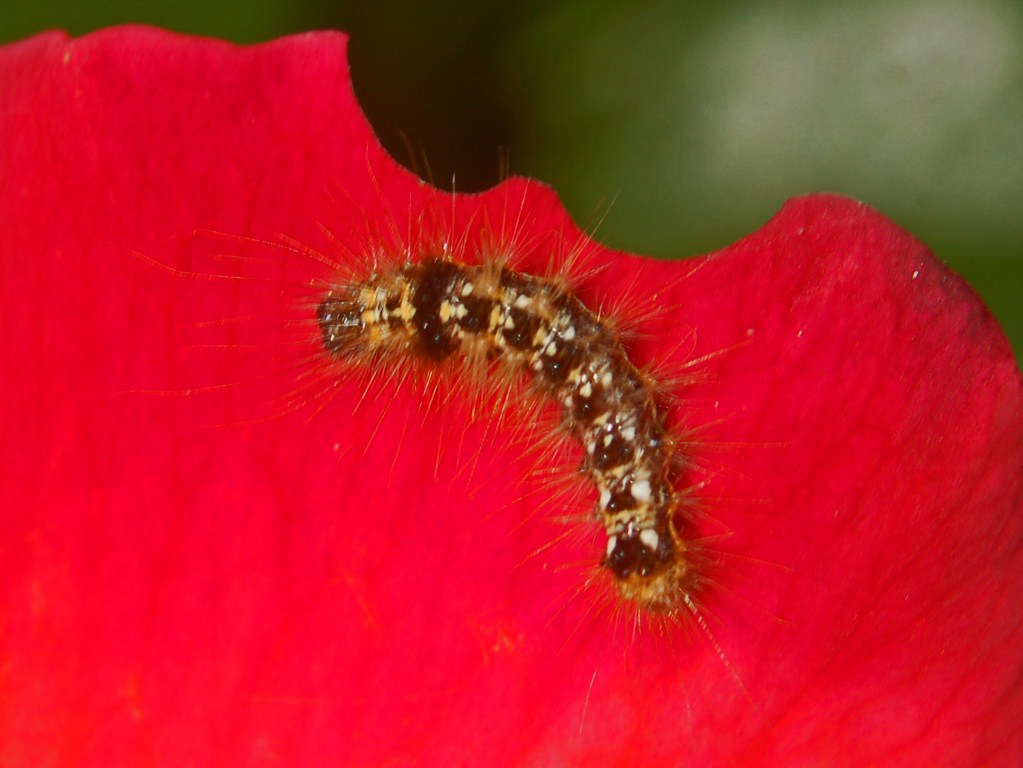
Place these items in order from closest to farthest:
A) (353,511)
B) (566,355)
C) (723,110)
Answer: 1. (353,511)
2. (566,355)
3. (723,110)

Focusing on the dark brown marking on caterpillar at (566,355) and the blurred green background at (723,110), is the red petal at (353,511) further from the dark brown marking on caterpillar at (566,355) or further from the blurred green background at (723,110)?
the blurred green background at (723,110)

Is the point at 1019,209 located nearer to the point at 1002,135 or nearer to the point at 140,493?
the point at 1002,135

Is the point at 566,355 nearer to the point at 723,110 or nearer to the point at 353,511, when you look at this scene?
the point at 353,511

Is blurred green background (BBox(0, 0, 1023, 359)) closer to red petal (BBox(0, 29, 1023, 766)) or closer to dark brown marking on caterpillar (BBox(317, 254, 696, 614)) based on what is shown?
dark brown marking on caterpillar (BBox(317, 254, 696, 614))

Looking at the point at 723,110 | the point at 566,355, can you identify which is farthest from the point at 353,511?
the point at 723,110

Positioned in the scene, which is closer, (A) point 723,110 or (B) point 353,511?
(B) point 353,511

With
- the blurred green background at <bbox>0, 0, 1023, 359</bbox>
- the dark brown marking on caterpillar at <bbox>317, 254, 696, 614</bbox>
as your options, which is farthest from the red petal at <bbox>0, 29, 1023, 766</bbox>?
the blurred green background at <bbox>0, 0, 1023, 359</bbox>
